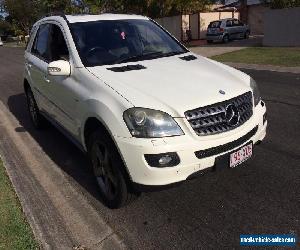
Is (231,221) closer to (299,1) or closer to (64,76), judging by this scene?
(64,76)

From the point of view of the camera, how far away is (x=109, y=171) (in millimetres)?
3869

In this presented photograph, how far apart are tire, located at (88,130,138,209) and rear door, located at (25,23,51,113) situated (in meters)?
1.73

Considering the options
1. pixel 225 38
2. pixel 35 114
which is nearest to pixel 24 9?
pixel 225 38

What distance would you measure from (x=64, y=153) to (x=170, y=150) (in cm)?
281

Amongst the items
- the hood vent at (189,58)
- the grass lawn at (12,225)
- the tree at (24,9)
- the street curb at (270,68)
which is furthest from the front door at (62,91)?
the tree at (24,9)

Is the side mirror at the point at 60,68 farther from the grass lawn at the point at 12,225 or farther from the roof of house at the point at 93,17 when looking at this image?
the grass lawn at the point at 12,225

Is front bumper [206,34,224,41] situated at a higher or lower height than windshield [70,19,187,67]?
lower

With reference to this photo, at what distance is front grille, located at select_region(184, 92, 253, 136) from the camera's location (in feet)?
11.2

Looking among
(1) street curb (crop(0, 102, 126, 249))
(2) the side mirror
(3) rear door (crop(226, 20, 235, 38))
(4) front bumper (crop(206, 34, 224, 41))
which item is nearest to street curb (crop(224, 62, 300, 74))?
(1) street curb (crop(0, 102, 126, 249))

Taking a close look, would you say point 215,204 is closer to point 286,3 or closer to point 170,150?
point 170,150

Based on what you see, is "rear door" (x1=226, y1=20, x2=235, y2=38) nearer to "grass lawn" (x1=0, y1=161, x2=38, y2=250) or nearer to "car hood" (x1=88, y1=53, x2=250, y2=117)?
"car hood" (x1=88, y1=53, x2=250, y2=117)

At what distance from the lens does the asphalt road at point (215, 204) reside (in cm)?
347

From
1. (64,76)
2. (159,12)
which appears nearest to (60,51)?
(64,76)

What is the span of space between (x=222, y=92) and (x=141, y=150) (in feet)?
3.29
